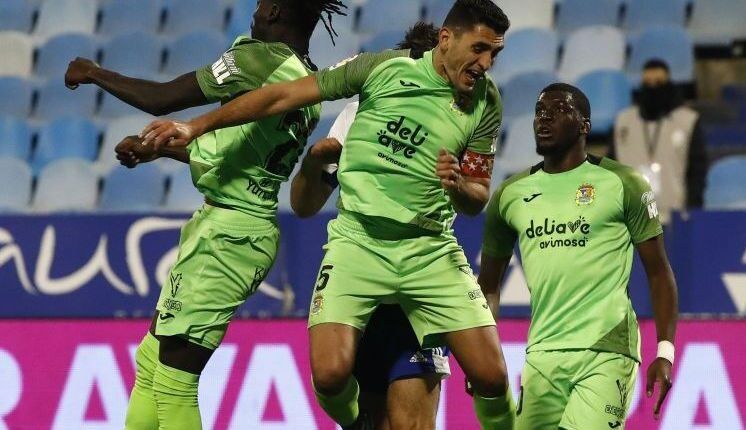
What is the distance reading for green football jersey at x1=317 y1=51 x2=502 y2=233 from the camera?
521cm

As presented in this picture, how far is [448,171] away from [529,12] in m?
7.16

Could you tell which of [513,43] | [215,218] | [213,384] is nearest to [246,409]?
[213,384]

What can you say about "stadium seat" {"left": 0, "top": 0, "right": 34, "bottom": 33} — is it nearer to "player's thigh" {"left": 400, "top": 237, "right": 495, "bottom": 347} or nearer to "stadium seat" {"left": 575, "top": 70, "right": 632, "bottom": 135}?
"stadium seat" {"left": 575, "top": 70, "right": 632, "bottom": 135}

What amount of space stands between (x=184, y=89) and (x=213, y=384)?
250 centimetres

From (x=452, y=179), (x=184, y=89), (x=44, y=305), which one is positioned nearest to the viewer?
(x=452, y=179)

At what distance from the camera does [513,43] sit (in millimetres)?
11633

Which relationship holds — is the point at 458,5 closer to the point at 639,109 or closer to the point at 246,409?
the point at 246,409

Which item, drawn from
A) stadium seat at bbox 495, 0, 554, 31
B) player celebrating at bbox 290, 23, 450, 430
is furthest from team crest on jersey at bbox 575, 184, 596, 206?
stadium seat at bbox 495, 0, 554, 31

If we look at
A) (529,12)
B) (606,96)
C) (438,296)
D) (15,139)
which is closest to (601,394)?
(438,296)

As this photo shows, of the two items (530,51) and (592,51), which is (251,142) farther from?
(530,51)

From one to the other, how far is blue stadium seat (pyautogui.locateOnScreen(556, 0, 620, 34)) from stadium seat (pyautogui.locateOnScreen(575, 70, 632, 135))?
0.96 meters

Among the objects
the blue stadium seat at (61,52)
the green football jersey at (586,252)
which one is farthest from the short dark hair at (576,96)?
the blue stadium seat at (61,52)

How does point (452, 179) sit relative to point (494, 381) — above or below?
above

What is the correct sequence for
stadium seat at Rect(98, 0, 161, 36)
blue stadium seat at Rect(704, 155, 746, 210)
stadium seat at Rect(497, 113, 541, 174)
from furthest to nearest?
1. stadium seat at Rect(98, 0, 161, 36)
2. stadium seat at Rect(497, 113, 541, 174)
3. blue stadium seat at Rect(704, 155, 746, 210)
